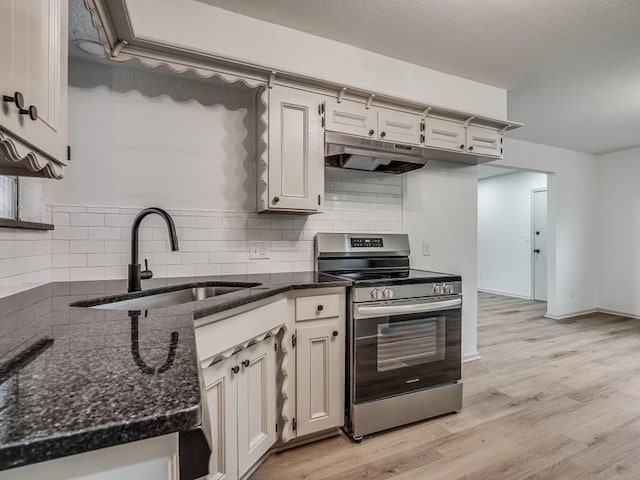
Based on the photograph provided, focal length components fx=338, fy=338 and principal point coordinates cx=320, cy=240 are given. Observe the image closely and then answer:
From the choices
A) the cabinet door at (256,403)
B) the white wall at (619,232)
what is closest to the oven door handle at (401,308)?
the cabinet door at (256,403)

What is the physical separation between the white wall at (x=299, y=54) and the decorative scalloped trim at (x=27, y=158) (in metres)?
1.07

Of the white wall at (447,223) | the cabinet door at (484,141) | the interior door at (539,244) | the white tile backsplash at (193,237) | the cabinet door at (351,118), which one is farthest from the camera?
the interior door at (539,244)

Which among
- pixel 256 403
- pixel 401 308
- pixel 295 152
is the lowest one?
pixel 256 403

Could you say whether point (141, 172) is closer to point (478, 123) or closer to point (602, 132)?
point (478, 123)

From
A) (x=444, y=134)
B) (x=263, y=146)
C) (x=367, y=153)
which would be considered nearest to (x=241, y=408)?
(x=263, y=146)

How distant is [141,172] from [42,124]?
127 centimetres

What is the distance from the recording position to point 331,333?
74.9 inches

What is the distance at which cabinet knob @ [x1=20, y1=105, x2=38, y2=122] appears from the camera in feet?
2.37

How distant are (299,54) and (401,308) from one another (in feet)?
5.58

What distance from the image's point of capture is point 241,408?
1.50m

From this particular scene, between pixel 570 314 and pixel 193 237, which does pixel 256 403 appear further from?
pixel 570 314

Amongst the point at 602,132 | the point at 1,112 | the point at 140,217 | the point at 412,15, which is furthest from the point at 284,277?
the point at 602,132

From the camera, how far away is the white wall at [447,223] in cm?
289

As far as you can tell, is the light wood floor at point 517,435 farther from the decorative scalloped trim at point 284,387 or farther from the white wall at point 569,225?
the white wall at point 569,225
